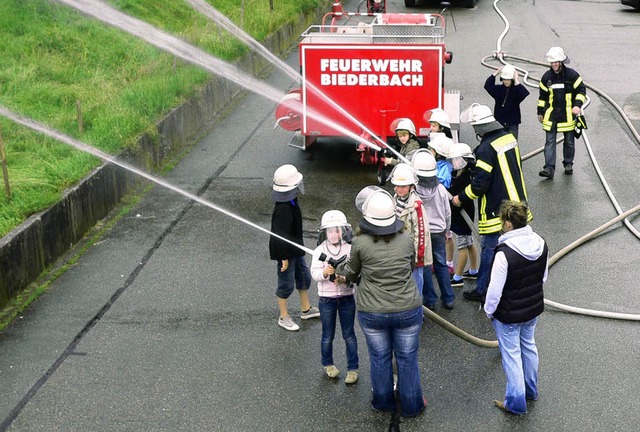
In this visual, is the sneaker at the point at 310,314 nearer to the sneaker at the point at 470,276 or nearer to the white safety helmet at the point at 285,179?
the white safety helmet at the point at 285,179

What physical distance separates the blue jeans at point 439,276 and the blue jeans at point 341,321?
4.16 ft

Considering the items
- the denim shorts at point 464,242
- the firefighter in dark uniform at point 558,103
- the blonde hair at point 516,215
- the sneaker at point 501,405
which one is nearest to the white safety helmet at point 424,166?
the denim shorts at point 464,242

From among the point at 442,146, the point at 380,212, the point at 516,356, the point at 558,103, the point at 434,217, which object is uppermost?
the point at 380,212

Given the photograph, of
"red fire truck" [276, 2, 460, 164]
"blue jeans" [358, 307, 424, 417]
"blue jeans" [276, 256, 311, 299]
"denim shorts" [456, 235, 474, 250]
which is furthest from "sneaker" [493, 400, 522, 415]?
"red fire truck" [276, 2, 460, 164]

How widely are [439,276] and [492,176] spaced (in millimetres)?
1022

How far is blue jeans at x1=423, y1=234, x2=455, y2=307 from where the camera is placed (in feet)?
25.6

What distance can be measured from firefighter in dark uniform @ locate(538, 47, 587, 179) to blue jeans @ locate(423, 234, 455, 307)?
4.24 meters

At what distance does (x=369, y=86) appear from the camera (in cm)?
1174

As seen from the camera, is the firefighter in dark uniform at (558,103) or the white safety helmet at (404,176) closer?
the white safety helmet at (404,176)

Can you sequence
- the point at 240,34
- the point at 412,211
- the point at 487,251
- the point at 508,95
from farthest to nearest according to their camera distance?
1. the point at 240,34
2. the point at 508,95
3. the point at 487,251
4. the point at 412,211

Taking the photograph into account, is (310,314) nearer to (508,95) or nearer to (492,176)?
(492,176)

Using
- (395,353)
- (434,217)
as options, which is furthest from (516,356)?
(434,217)

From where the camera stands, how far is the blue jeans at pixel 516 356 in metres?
6.20

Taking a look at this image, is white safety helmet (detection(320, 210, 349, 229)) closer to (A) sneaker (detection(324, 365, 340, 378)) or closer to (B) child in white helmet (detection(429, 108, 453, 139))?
(A) sneaker (detection(324, 365, 340, 378))
